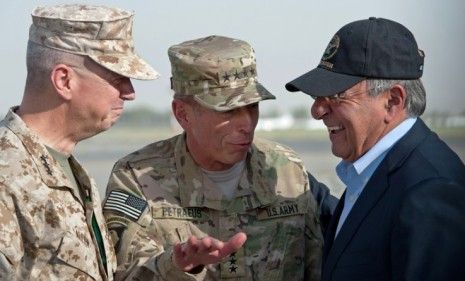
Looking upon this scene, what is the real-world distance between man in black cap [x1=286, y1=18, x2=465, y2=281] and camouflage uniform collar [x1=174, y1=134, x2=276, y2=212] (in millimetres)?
538

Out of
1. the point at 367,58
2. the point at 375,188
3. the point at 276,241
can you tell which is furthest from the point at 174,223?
the point at 367,58

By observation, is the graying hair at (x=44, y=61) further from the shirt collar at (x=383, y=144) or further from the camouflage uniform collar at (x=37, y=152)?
the shirt collar at (x=383, y=144)

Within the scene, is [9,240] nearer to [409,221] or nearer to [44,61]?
[44,61]

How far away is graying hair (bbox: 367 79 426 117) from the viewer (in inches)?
167

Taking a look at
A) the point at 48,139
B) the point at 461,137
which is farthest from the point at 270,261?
the point at 461,137

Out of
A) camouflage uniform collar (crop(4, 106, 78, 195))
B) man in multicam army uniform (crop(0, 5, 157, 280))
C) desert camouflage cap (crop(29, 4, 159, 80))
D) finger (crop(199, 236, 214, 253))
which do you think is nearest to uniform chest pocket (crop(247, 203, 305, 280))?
man in multicam army uniform (crop(0, 5, 157, 280))

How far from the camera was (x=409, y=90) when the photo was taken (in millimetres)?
4230

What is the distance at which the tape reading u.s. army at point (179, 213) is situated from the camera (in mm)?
4883

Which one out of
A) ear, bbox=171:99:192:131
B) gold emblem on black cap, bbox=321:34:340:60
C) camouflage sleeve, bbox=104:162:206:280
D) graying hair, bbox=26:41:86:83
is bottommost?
camouflage sleeve, bbox=104:162:206:280

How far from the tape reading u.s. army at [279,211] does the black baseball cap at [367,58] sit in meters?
0.76

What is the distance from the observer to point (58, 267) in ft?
13.6

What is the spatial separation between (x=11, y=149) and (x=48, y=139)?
0.68 ft

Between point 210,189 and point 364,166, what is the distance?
0.88 metres

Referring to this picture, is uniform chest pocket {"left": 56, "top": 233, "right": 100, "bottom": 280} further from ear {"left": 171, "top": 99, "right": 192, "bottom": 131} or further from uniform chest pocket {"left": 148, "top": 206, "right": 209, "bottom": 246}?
ear {"left": 171, "top": 99, "right": 192, "bottom": 131}
